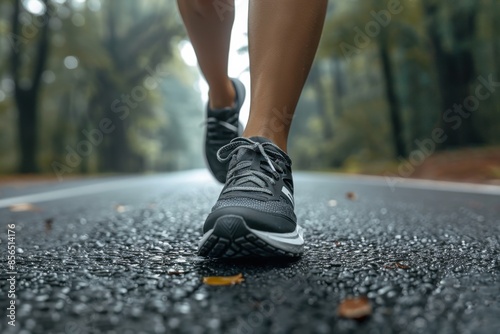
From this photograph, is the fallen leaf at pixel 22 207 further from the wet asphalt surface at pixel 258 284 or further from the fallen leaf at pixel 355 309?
the fallen leaf at pixel 355 309

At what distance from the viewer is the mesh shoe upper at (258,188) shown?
1.22m

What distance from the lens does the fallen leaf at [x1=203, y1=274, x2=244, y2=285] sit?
3.26 ft

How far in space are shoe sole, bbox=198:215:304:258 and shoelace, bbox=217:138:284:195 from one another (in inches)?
6.0

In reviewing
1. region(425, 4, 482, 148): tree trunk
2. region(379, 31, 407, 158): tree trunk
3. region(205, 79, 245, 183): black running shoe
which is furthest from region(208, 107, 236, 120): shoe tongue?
region(379, 31, 407, 158): tree trunk

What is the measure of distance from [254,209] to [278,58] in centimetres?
46

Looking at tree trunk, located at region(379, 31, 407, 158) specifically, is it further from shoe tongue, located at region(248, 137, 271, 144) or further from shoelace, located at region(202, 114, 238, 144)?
shoe tongue, located at region(248, 137, 271, 144)

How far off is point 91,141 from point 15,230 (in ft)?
75.5

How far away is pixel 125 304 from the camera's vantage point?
85 centimetres

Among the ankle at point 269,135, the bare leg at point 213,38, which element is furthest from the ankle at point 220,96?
the ankle at point 269,135

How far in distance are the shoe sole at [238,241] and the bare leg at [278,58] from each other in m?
0.34

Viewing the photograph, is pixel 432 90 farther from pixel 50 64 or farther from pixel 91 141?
pixel 91 141
